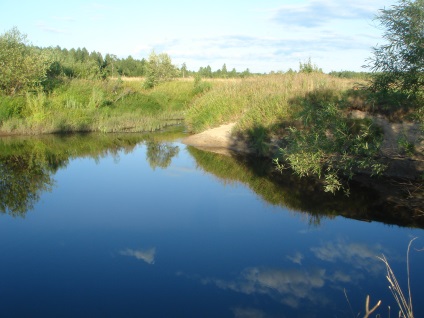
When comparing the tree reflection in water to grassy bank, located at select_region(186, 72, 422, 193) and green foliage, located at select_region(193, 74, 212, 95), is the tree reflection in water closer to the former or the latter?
grassy bank, located at select_region(186, 72, 422, 193)

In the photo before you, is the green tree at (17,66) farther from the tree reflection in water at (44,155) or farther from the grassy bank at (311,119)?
the grassy bank at (311,119)

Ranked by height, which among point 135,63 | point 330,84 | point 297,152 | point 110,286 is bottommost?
point 110,286

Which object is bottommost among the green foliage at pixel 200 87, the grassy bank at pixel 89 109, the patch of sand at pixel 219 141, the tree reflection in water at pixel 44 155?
the tree reflection in water at pixel 44 155

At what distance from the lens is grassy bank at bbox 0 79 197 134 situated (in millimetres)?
24906

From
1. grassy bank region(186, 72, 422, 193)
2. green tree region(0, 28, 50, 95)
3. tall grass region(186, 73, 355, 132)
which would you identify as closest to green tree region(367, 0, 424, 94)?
grassy bank region(186, 72, 422, 193)

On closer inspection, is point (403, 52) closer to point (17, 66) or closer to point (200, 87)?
point (17, 66)

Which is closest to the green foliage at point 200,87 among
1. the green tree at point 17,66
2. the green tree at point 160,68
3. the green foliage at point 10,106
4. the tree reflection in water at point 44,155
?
the green tree at point 160,68

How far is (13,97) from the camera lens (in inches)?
1038

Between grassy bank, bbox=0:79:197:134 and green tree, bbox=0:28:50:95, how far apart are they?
0.92 metres

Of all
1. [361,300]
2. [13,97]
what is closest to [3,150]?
[13,97]

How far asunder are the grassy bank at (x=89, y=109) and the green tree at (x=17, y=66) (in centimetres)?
92

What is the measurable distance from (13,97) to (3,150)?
7.46m

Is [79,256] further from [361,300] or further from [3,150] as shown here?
[3,150]

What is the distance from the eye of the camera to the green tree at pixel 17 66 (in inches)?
1040
